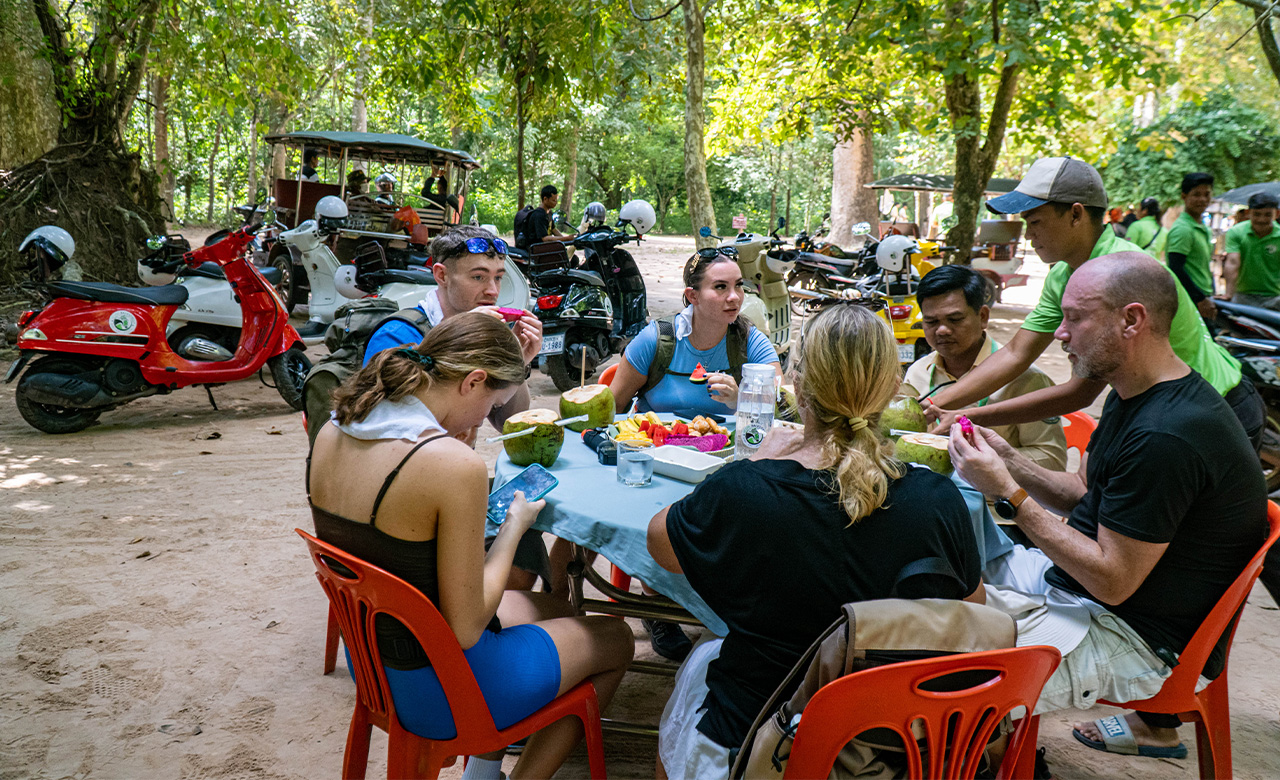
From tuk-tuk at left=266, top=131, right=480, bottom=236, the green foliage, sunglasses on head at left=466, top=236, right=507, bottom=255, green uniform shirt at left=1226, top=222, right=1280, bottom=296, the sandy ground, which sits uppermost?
the green foliage

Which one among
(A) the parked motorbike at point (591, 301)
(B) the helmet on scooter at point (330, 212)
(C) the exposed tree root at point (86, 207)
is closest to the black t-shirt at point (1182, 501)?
(A) the parked motorbike at point (591, 301)

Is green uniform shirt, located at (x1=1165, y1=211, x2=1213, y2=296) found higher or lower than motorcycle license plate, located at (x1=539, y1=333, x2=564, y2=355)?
higher

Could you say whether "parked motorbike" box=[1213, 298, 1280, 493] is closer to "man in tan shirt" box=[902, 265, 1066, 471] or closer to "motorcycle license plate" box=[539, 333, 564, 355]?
"man in tan shirt" box=[902, 265, 1066, 471]

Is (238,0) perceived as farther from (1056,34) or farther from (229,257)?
(1056,34)

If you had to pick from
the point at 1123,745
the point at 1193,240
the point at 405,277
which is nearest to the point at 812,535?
the point at 1123,745

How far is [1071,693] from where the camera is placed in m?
2.18

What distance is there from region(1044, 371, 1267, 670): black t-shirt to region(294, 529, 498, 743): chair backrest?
1.65 m

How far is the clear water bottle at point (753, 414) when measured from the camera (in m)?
2.71

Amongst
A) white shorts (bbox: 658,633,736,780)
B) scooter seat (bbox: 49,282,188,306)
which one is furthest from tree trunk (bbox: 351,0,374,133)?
white shorts (bbox: 658,633,736,780)

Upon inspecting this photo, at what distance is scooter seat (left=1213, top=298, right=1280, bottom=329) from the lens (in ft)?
20.0

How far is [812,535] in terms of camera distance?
1.71m

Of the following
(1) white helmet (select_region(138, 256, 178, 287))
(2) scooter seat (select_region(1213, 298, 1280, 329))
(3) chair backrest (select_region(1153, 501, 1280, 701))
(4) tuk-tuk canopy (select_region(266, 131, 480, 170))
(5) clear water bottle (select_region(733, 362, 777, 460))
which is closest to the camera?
(3) chair backrest (select_region(1153, 501, 1280, 701))

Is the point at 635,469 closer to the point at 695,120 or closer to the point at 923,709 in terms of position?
the point at 923,709

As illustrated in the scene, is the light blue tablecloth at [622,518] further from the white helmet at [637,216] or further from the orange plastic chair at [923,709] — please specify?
the white helmet at [637,216]
